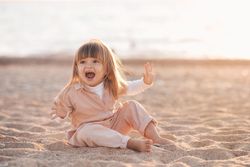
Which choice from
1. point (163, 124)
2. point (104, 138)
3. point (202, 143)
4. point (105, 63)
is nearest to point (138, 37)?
point (163, 124)

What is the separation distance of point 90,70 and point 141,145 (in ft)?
2.23

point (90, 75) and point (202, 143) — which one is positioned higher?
point (90, 75)

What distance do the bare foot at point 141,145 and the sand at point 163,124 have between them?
4cm

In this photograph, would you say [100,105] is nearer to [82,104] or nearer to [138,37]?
[82,104]

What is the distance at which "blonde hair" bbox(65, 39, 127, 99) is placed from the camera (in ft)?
12.8

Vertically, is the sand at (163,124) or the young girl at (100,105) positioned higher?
the young girl at (100,105)

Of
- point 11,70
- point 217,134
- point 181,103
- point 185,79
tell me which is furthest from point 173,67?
point 217,134

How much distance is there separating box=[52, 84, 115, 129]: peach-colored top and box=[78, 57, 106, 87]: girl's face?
0.08 m

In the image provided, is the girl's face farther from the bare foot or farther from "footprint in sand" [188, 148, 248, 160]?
"footprint in sand" [188, 148, 248, 160]

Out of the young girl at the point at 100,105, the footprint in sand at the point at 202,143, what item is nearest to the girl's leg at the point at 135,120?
the young girl at the point at 100,105

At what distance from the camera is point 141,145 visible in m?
3.71

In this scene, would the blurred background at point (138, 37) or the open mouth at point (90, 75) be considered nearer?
A: the open mouth at point (90, 75)

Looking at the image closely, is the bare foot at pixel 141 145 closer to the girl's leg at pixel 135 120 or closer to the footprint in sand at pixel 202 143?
the girl's leg at pixel 135 120

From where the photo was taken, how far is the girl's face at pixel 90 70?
3877mm
